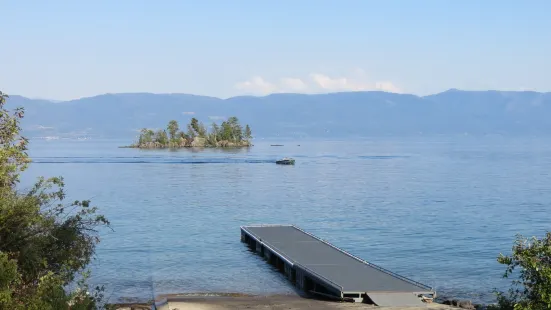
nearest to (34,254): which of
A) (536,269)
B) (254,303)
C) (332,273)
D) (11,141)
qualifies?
(11,141)

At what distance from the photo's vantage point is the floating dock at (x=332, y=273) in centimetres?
3139

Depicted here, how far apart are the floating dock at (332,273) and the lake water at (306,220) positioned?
3.77 feet

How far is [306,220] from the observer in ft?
220

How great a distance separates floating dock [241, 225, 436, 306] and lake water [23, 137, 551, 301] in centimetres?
115

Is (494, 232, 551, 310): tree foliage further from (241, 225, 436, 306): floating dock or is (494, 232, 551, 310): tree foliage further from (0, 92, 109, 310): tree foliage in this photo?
(0, 92, 109, 310): tree foliage

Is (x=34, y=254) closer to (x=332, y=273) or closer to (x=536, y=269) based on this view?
(x=536, y=269)

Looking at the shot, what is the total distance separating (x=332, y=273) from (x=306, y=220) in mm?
30719

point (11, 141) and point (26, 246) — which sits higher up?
point (11, 141)

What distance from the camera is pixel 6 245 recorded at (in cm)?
2038

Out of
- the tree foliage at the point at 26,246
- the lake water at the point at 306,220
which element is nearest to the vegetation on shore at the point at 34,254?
the tree foliage at the point at 26,246

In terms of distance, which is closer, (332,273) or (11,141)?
(11,141)

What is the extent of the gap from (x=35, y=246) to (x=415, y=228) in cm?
4576

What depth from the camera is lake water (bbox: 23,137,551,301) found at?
41.5 m

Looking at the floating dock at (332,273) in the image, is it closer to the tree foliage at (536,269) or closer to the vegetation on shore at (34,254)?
the tree foliage at (536,269)
